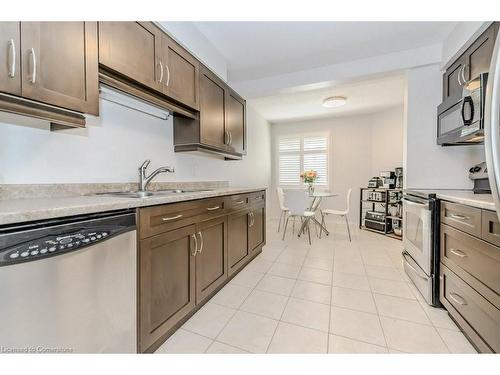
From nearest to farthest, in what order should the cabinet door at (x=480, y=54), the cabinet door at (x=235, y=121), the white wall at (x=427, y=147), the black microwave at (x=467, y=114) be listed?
the black microwave at (x=467, y=114) < the cabinet door at (x=480, y=54) < the white wall at (x=427, y=147) < the cabinet door at (x=235, y=121)

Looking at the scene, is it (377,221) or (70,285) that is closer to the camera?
(70,285)

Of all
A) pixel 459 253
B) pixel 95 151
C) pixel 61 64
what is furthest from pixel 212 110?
pixel 459 253

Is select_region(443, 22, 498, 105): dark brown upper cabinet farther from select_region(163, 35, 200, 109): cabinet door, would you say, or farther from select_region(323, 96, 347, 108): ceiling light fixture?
select_region(163, 35, 200, 109): cabinet door

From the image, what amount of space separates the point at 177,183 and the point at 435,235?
2.32m

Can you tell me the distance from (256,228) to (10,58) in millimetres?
2406

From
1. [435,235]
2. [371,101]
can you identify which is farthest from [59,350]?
[371,101]

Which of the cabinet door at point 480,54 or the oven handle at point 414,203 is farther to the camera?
the oven handle at point 414,203

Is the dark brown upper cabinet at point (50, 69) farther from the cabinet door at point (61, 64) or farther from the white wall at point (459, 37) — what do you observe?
the white wall at point (459, 37)

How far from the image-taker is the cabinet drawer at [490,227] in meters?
1.11

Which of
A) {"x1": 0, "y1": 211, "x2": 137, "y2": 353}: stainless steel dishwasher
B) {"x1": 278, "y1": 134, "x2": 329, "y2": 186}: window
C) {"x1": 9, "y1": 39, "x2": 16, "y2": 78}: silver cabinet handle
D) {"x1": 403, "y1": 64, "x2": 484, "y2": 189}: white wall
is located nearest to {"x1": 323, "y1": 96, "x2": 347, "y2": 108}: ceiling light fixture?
{"x1": 403, "y1": 64, "x2": 484, "y2": 189}: white wall

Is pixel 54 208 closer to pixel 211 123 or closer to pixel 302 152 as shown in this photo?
pixel 211 123

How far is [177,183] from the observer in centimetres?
226

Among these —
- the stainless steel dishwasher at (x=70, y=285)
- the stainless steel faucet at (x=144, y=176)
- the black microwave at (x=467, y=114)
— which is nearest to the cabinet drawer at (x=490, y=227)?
the black microwave at (x=467, y=114)

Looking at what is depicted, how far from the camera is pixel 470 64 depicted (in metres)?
1.92
